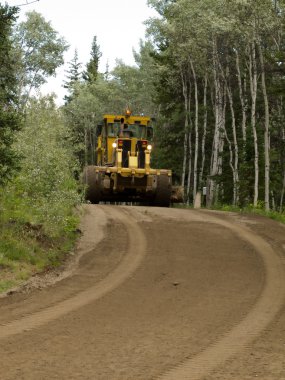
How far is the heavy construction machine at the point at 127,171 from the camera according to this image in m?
23.5

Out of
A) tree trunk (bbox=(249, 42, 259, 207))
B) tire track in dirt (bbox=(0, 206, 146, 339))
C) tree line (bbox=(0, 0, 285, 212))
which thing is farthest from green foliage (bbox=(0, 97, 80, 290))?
tree trunk (bbox=(249, 42, 259, 207))

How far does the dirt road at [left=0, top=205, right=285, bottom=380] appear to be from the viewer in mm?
5527

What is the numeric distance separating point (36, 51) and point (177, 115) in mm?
17370

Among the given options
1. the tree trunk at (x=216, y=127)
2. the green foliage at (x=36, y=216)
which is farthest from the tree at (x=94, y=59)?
the green foliage at (x=36, y=216)

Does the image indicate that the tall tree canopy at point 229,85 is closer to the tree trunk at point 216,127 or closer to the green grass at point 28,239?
the tree trunk at point 216,127

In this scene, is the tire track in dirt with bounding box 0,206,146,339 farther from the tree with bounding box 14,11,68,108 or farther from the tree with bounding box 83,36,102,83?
the tree with bounding box 83,36,102,83

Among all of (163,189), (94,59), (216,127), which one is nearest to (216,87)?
(216,127)

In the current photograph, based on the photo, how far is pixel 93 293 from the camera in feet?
29.9

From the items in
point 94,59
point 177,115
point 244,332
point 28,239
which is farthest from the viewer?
point 94,59

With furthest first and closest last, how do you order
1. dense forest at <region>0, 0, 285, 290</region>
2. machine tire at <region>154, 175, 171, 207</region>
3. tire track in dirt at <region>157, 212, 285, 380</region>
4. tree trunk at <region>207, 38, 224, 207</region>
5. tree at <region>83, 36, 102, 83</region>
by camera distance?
tree at <region>83, 36, 102, 83</region>, tree trunk at <region>207, 38, 224, 207</region>, machine tire at <region>154, 175, 171, 207</region>, dense forest at <region>0, 0, 285, 290</region>, tire track in dirt at <region>157, 212, 285, 380</region>

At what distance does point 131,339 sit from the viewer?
21.4 feet

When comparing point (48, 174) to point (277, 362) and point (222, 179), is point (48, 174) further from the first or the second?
point (222, 179)

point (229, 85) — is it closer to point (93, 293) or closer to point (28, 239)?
point (28, 239)

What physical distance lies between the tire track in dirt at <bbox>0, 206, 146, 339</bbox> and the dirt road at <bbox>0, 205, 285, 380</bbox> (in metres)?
Answer: 0.02
